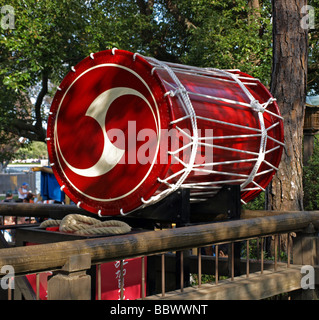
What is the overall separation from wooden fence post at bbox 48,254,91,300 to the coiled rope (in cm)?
129

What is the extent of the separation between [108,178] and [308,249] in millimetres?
1844

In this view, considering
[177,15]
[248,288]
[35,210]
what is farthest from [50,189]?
[248,288]

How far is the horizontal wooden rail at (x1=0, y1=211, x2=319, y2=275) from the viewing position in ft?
8.30

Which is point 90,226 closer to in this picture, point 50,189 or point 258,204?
point 258,204

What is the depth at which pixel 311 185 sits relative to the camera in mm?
8789

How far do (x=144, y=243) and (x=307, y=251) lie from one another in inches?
78.8

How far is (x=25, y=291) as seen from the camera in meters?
4.36

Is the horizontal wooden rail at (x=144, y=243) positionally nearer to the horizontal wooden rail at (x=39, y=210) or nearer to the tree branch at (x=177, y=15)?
the horizontal wooden rail at (x=39, y=210)

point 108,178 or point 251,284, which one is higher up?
point 108,178

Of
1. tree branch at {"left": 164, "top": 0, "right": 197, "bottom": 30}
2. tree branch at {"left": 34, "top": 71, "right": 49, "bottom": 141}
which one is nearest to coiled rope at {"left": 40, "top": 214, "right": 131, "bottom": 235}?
tree branch at {"left": 34, "top": 71, "right": 49, "bottom": 141}
